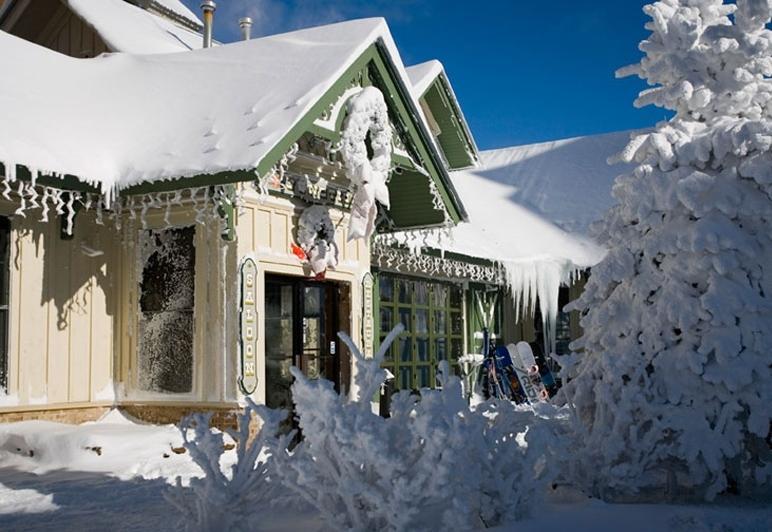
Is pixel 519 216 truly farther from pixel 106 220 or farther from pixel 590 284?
pixel 590 284

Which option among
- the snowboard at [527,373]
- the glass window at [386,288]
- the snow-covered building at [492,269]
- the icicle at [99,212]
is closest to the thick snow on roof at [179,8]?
the snow-covered building at [492,269]

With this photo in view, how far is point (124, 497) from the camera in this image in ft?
19.2

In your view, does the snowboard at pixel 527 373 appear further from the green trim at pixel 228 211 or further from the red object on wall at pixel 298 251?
the green trim at pixel 228 211

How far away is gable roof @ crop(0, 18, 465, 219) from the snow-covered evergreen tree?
3196 millimetres

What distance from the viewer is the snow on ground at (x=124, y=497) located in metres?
4.32

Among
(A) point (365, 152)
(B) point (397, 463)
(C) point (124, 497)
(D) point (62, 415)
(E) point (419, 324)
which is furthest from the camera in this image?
(E) point (419, 324)

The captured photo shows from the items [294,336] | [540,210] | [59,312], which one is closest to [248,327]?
[294,336]

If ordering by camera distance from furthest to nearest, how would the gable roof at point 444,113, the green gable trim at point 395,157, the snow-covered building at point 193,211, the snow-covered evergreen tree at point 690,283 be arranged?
the gable roof at point 444,113
the snow-covered building at point 193,211
the green gable trim at point 395,157
the snow-covered evergreen tree at point 690,283

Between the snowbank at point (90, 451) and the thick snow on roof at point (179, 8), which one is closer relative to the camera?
the snowbank at point (90, 451)

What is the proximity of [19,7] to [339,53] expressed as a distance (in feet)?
20.2

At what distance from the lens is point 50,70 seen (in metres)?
9.52

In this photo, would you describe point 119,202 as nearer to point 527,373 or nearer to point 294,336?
point 294,336

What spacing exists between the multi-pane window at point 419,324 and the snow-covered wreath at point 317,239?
3.24 m

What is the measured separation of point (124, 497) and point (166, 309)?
3005 millimetres
